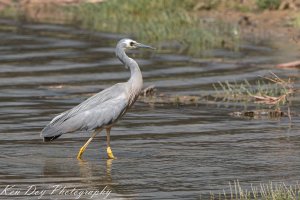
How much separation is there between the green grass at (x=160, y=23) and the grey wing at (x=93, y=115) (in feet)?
30.7

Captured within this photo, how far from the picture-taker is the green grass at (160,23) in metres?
22.5

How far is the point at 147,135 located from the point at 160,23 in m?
11.9

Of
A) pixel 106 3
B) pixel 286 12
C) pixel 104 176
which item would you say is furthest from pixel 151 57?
pixel 104 176

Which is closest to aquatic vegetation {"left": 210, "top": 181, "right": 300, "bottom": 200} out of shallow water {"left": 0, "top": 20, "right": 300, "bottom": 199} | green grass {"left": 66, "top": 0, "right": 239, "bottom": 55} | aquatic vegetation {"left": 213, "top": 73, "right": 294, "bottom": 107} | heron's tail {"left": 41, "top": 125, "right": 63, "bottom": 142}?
shallow water {"left": 0, "top": 20, "right": 300, "bottom": 199}

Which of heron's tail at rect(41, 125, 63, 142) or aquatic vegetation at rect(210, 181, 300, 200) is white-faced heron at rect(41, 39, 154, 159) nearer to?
heron's tail at rect(41, 125, 63, 142)

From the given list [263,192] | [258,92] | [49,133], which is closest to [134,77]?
[49,133]

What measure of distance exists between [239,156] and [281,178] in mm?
1318

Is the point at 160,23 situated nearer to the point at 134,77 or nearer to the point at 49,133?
the point at 134,77

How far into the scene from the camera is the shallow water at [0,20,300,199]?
1028 centimetres

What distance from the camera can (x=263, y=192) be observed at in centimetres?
937

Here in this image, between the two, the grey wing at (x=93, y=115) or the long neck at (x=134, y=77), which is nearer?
the grey wing at (x=93, y=115)

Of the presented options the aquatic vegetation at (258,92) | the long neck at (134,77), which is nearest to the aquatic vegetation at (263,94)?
the aquatic vegetation at (258,92)

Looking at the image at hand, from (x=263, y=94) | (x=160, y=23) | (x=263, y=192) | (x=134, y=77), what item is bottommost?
(x=263, y=192)

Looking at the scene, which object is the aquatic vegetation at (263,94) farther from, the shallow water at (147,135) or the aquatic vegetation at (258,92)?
the shallow water at (147,135)
